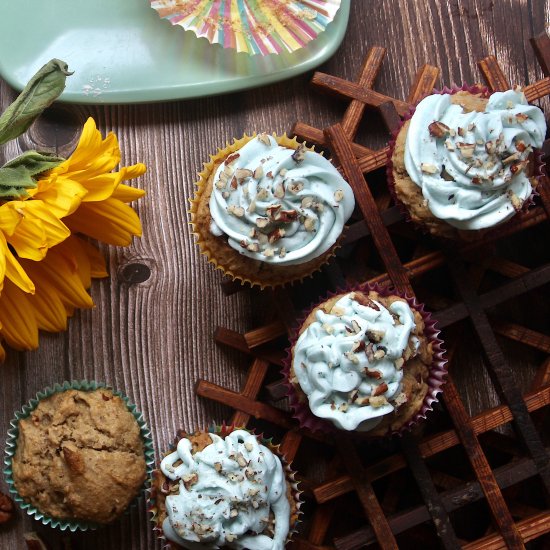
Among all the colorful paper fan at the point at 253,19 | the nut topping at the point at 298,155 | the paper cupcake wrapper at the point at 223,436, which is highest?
the colorful paper fan at the point at 253,19

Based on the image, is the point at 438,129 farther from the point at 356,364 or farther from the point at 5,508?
the point at 5,508

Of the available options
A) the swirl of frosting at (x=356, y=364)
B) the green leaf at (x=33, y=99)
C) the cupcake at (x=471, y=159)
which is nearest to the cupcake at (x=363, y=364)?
the swirl of frosting at (x=356, y=364)

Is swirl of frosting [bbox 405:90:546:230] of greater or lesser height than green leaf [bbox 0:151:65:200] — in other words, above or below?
below

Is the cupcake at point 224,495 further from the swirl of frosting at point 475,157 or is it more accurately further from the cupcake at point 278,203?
the swirl of frosting at point 475,157

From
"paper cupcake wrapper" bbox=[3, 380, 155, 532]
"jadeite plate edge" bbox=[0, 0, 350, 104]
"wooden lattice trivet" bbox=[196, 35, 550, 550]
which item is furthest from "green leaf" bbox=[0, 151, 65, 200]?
"wooden lattice trivet" bbox=[196, 35, 550, 550]

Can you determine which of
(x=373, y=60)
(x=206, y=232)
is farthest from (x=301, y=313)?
(x=373, y=60)

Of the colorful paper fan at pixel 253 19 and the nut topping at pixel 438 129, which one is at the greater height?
the colorful paper fan at pixel 253 19

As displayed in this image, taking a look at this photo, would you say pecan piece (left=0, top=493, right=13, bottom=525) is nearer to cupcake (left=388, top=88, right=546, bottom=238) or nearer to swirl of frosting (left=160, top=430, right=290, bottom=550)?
swirl of frosting (left=160, top=430, right=290, bottom=550)
